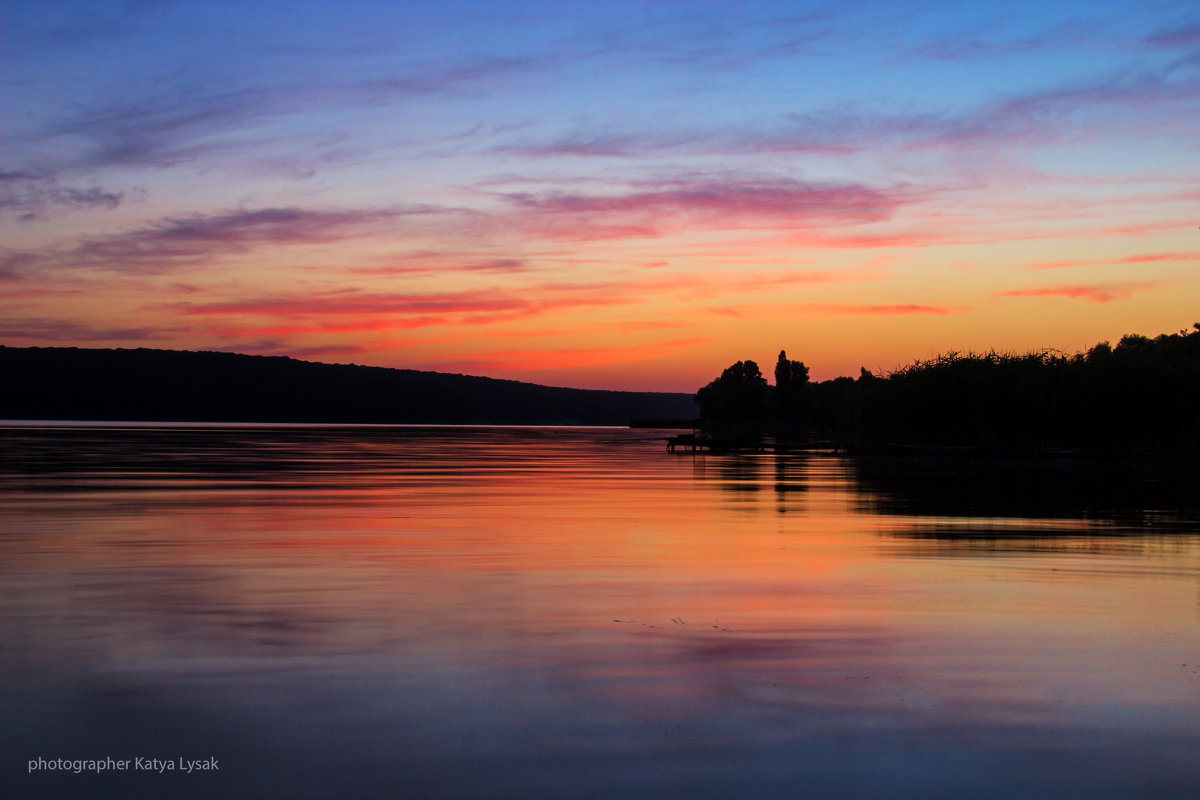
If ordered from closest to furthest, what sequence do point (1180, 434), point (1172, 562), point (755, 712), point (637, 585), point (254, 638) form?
1. point (755, 712)
2. point (254, 638)
3. point (637, 585)
4. point (1172, 562)
5. point (1180, 434)

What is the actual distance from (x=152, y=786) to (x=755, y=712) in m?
4.93

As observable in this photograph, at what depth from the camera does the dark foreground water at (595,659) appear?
7.67m

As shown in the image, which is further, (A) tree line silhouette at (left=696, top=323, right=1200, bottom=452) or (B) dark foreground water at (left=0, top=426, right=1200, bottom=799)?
(A) tree line silhouette at (left=696, top=323, right=1200, bottom=452)

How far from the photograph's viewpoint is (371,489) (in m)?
37.0

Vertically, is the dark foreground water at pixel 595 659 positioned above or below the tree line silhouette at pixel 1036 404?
below

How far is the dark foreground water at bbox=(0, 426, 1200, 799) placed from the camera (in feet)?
25.2

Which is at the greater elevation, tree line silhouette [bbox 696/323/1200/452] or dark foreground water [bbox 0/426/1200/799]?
tree line silhouette [bbox 696/323/1200/452]

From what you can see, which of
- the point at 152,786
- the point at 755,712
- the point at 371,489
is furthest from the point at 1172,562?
the point at 371,489

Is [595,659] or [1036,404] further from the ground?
[1036,404]

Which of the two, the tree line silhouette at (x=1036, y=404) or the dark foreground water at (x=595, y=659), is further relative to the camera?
the tree line silhouette at (x=1036, y=404)

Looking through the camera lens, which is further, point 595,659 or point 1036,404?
point 1036,404

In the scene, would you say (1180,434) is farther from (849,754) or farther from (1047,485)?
(849,754)

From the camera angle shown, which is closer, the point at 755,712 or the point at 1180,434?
the point at 755,712

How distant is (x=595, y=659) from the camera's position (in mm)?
11047
